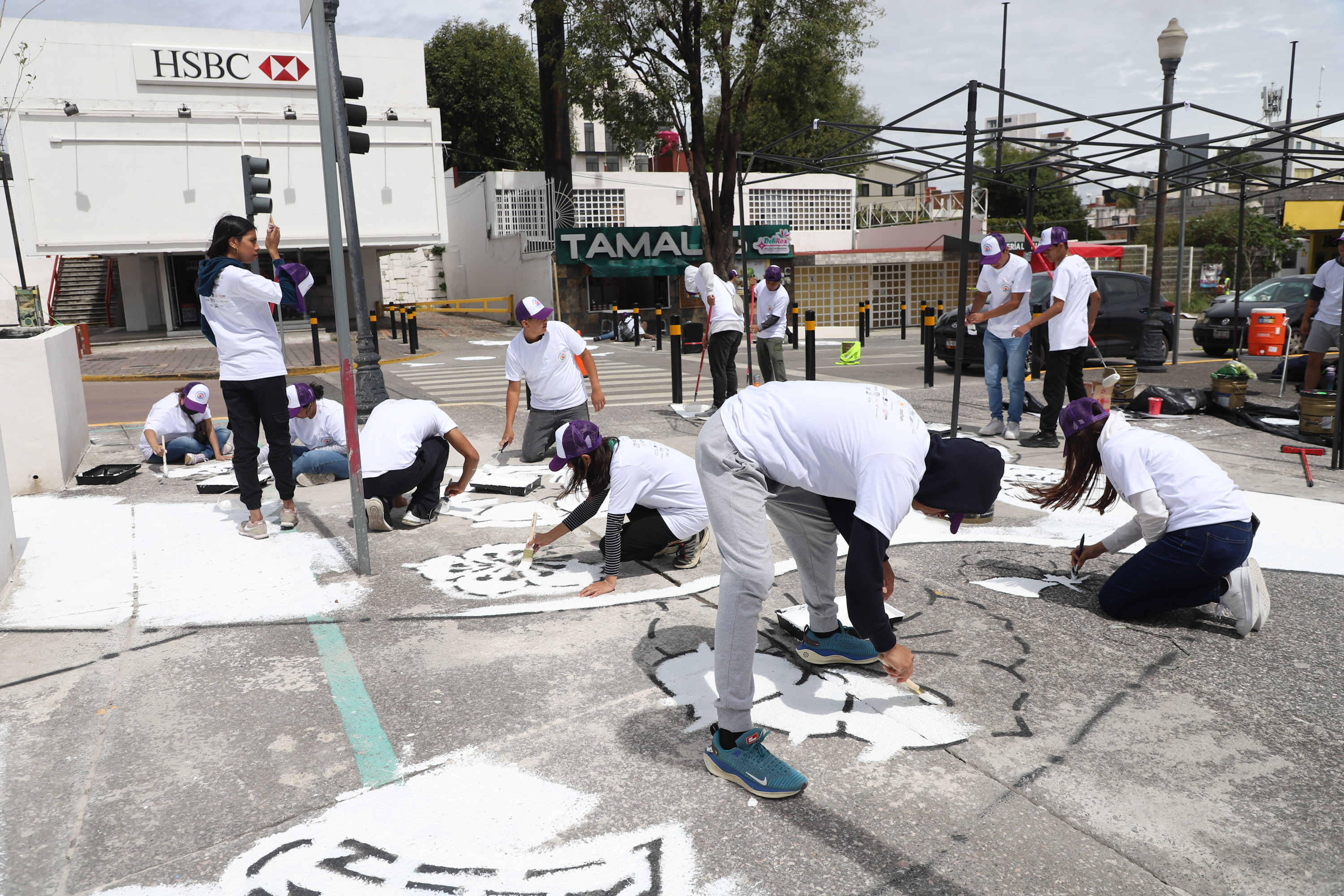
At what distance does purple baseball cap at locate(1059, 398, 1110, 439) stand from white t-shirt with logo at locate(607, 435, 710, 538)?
68.1 inches

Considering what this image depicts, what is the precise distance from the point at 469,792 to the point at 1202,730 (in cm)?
Answer: 244

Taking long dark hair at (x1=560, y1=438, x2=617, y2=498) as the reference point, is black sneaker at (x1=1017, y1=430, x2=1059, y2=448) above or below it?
below

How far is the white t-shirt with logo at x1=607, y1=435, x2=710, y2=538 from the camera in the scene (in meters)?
4.42

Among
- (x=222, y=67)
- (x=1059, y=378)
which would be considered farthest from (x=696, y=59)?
(x=1059, y=378)

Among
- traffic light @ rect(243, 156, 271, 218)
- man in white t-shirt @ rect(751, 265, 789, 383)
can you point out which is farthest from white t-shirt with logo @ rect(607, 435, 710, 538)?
man in white t-shirt @ rect(751, 265, 789, 383)

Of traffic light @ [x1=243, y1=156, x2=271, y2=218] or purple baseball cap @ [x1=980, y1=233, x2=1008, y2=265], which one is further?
traffic light @ [x1=243, y1=156, x2=271, y2=218]

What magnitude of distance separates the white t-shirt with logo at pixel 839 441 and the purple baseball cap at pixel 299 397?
4.68m

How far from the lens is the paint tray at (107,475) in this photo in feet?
23.0

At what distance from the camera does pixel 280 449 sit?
551cm

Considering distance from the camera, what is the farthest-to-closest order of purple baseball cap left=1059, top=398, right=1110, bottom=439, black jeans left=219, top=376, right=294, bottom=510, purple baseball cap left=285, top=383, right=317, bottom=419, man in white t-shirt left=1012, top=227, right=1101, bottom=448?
man in white t-shirt left=1012, top=227, right=1101, bottom=448, purple baseball cap left=285, top=383, right=317, bottom=419, black jeans left=219, top=376, right=294, bottom=510, purple baseball cap left=1059, top=398, right=1110, bottom=439

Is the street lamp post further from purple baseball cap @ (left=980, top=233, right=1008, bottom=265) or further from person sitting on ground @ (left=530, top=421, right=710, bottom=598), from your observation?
person sitting on ground @ (left=530, top=421, right=710, bottom=598)

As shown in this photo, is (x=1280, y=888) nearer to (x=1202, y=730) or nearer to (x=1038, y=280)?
(x=1202, y=730)

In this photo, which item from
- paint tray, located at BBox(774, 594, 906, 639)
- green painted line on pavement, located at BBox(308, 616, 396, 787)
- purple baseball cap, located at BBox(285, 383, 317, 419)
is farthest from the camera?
purple baseball cap, located at BBox(285, 383, 317, 419)

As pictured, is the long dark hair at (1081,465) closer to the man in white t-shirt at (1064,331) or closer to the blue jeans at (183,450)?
the man in white t-shirt at (1064,331)
